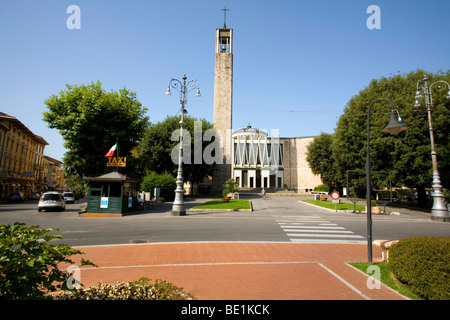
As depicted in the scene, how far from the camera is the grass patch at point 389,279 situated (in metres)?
5.01

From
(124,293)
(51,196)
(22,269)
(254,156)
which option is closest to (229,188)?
(254,156)

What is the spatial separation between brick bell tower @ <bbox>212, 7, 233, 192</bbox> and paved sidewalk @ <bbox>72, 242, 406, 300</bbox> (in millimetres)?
38377

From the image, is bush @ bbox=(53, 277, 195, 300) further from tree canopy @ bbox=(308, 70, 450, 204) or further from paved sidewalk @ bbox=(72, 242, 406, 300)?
tree canopy @ bbox=(308, 70, 450, 204)

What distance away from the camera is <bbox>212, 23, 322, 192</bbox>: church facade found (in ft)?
161

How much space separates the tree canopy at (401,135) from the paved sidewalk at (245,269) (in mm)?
18700

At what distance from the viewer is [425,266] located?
488 centimetres

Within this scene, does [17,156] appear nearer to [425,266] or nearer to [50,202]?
[50,202]

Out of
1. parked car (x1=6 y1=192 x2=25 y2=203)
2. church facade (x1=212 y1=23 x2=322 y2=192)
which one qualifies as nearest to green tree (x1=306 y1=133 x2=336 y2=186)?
church facade (x1=212 y1=23 x2=322 y2=192)

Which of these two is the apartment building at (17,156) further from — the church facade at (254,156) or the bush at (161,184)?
the church facade at (254,156)

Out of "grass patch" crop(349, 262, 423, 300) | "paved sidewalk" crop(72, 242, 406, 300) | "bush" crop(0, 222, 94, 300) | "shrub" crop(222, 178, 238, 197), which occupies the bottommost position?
"paved sidewalk" crop(72, 242, 406, 300)

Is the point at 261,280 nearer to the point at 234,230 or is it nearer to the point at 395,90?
the point at 234,230

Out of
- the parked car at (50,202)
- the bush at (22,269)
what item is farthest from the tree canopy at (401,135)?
the parked car at (50,202)
